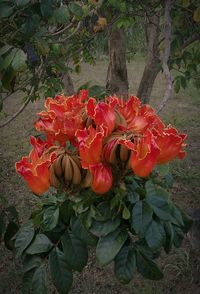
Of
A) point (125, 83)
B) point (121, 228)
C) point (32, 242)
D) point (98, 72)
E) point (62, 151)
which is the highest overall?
point (62, 151)

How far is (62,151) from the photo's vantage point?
3.38 feet

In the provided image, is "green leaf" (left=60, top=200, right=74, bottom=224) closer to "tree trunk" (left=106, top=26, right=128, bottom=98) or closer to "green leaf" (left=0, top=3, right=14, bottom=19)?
"green leaf" (left=0, top=3, right=14, bottom=19)

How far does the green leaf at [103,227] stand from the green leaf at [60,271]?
238mm

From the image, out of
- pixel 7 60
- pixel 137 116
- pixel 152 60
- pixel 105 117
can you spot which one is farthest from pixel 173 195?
pixel 105 117

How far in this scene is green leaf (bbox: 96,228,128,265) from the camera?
102 centimetres

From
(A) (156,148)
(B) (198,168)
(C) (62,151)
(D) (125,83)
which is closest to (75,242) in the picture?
(C) (62,151)

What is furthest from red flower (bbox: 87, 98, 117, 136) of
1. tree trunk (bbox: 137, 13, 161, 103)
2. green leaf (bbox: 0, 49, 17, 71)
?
tree trunk (bbox: 137, 13, 161, 103)

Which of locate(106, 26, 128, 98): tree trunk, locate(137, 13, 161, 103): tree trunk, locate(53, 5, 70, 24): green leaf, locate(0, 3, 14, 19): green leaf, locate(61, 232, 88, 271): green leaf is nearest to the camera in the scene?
locate(61, 232, 88, 271): green leaf

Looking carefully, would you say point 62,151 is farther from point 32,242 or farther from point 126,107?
point 32,242

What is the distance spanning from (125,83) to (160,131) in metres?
2.35

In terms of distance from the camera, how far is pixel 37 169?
0.99 m

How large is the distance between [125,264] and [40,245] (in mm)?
291

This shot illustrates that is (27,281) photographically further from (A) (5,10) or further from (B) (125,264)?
(A) (5,10)

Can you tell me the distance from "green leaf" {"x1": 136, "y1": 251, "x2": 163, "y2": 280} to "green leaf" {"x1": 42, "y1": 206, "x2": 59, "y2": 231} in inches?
9.9
